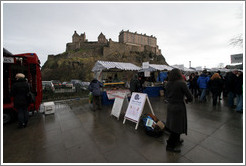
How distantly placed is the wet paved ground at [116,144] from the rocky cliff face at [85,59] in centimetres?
3821

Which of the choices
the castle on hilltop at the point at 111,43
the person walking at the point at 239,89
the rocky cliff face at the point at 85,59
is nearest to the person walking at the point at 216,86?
the person walking at the point at 239,89

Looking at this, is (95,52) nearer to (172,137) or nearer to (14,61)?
(14,61)

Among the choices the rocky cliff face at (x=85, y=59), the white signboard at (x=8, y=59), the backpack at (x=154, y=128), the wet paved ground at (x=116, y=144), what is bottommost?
the wet paved ground at (x=116, y=144)

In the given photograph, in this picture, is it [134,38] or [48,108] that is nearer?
[48,108]

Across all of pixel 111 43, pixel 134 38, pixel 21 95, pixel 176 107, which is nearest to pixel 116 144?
pixel 176 107

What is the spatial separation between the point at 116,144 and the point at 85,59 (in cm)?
5053

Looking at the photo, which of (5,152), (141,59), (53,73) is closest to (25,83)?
(5,152)

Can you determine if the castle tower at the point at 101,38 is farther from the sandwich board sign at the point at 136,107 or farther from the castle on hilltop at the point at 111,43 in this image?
the sandwich board sign at the point at 136,107

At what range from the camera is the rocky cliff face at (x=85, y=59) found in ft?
141

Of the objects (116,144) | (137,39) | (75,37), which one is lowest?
(116,144)

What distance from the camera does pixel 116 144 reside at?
2754 millimetres

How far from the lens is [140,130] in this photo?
3434mm

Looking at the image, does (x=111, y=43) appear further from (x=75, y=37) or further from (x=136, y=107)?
(x=136, y=107)

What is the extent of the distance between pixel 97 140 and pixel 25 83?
3.34m
